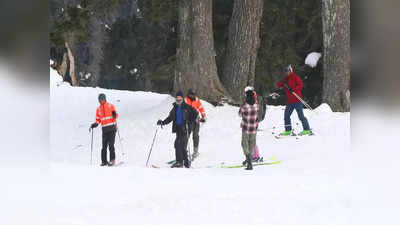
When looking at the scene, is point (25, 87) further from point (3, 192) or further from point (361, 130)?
point (361, 130)

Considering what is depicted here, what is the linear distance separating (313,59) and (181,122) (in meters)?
10.9

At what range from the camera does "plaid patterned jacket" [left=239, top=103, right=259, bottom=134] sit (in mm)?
9859

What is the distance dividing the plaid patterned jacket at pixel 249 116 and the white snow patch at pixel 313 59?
11.1 meters

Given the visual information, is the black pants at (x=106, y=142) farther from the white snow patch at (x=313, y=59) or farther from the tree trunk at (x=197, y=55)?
the white snow patch at (x=313, y=59)

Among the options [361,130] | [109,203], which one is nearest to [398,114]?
[361,130]

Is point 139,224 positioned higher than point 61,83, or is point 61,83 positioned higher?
point 61,83

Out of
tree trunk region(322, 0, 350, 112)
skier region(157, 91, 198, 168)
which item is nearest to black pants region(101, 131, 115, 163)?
skier region(157, 91, 198, 168)

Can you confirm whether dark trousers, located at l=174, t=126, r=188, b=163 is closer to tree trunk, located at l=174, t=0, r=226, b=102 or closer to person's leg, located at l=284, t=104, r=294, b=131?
person's leg, located at l=284, t=104, r=294, b=131

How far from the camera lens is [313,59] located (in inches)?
806

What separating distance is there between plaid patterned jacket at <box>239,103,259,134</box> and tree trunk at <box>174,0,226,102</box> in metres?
5.37

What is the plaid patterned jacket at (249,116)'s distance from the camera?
9859 millimetres

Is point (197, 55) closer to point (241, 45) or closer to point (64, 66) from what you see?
point (241, 45)

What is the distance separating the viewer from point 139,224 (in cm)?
556

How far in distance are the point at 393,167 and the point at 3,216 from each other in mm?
2742
